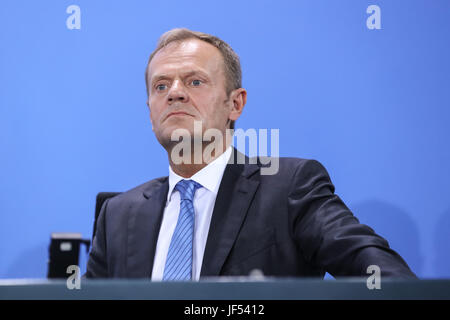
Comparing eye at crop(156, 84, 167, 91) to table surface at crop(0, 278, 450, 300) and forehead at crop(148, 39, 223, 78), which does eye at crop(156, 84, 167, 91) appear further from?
table surface at crop(0, 278, 450, 300)

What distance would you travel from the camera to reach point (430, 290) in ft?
1.79

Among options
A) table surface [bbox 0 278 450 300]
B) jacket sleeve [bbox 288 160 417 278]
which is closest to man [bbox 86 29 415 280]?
jacket sleeve [bbox 288 160 417 278]

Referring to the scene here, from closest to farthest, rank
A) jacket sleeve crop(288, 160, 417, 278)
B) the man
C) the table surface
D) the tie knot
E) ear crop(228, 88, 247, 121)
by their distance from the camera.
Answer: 1. the table surface
2. jacket sleeve crop(288, 160, 417, 278)
3. the man
4. the tie knot
5. ear crop(228, 88, 247, 121)

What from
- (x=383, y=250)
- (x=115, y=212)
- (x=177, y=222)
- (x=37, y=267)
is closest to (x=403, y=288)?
(x=383, y=250)

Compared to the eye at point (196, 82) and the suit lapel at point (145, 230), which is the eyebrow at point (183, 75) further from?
the suit lapel at point (145, 230)

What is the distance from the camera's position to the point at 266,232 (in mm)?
1236

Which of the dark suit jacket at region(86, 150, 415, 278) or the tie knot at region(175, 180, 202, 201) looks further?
the tie knot at region(175, 180, 202, 201)

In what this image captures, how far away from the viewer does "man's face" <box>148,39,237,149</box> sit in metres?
1.40

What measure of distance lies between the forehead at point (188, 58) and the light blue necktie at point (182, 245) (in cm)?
38

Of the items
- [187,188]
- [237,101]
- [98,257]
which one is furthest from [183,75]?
[98,257]

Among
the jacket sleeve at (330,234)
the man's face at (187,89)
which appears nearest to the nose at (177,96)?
the man's face at (187,89)

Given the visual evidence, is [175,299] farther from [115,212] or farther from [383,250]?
[115,212]

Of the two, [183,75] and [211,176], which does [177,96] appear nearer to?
[183,75]

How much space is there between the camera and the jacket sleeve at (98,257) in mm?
1407
